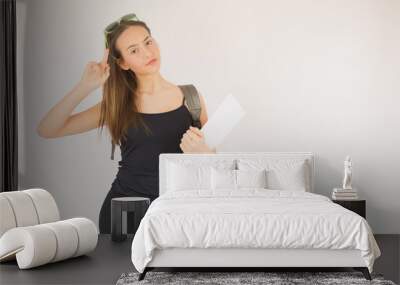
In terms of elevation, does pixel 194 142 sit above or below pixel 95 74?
below

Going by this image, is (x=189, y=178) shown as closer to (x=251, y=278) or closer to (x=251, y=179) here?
(x=251, y=179)

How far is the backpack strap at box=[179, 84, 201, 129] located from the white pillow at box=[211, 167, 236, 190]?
844 mm

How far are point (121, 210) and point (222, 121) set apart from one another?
5.10ft

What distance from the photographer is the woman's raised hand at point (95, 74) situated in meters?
7.73

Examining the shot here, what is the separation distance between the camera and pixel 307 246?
204 inches

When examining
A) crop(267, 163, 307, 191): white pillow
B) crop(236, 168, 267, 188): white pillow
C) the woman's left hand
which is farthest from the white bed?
the woman's left hand

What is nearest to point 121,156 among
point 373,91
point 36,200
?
point 36,200

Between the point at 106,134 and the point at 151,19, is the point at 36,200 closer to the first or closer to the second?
the point at 106,134

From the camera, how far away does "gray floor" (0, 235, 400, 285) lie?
17.3ft

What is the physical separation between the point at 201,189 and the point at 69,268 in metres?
1.75

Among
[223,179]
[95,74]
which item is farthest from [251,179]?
[95,74]

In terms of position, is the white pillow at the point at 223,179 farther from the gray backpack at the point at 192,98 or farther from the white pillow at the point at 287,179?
the gray backpack at the point at 192,98

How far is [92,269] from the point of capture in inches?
223

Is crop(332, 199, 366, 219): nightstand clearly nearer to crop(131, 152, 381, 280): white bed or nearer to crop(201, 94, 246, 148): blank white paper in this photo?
crop(201, 94, 246, 148): blank white paper
